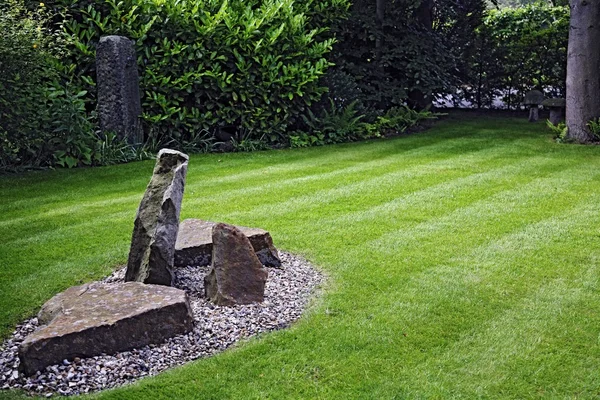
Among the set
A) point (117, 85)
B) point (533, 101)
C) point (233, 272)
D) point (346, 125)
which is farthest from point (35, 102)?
point (533, 101)

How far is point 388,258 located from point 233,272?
1.51 m

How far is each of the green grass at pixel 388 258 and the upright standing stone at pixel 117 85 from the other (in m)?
0.98

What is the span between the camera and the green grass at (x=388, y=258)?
146 inches

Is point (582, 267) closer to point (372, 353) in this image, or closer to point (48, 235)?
point (372, 353)

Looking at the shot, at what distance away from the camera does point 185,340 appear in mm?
4020

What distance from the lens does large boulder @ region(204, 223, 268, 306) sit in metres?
4.49

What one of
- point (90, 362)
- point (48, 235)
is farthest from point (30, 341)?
point (48, 235)

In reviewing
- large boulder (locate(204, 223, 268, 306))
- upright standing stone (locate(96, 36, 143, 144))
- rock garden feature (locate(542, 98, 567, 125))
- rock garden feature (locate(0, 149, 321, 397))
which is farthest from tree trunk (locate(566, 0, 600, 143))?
large boulder (locate(204, 223, 268, 306))

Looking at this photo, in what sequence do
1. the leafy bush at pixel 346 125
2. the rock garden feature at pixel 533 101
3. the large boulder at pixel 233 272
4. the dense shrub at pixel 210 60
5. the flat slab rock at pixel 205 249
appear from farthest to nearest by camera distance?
the rock garden feature at pixel 533 101 → the leafy bush at pixel 346 125 → the dense shrub at pixel 210 60 → the flat slab rock at pixel 205 249 → the large boulder at pixel 233 272

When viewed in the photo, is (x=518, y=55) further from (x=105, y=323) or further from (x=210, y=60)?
(x=105, y=323)

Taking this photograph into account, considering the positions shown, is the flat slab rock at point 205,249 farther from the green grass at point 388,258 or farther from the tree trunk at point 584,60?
the tree trunk at point 584,60

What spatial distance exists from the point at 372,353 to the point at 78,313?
5.62 ft

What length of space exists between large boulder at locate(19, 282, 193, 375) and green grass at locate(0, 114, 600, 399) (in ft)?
1.07

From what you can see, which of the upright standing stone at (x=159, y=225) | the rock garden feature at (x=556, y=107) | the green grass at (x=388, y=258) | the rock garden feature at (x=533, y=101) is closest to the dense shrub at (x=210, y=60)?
the green grass at (x=388, y=258)
